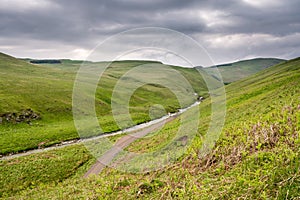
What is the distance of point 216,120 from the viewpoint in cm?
3244

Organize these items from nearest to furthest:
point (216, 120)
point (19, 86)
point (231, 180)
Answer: point (231, 180)
point (216, 120)
point (19, 86)

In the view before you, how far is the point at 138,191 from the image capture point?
13.2m

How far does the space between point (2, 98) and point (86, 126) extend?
87.4 feet

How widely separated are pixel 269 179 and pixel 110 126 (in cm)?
5734

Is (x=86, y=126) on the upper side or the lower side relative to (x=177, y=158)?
lower

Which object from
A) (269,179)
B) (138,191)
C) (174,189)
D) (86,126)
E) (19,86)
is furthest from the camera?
(19,86)

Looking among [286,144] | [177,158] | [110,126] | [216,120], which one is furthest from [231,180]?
[110,126]

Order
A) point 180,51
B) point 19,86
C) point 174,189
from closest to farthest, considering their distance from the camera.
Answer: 1. point 174,189
2. point 180,51
3. point 19,86

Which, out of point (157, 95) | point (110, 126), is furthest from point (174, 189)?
point (157, 95)

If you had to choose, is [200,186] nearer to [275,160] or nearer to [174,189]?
[174,189]

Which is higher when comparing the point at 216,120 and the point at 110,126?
the point at 216,120

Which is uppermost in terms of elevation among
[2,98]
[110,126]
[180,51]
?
[180,51]

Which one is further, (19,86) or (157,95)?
(157,95)

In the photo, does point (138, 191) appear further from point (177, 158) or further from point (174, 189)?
point (177, 158)
